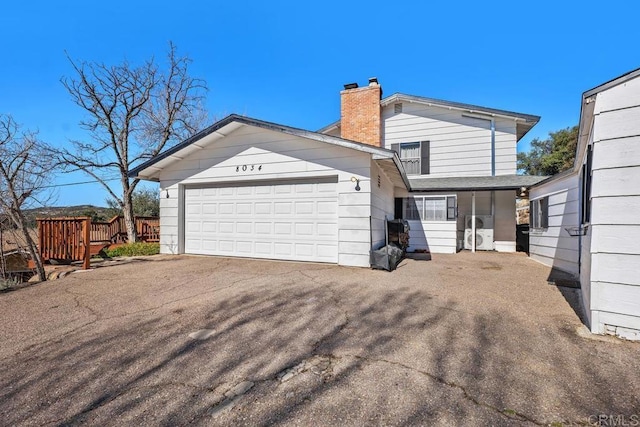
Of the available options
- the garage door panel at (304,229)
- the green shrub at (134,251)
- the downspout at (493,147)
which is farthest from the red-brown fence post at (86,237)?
the downspout at (493,147)

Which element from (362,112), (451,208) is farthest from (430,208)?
(362,112)

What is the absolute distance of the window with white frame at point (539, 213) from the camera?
8336 millimetres

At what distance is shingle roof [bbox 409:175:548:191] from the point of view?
396 inches

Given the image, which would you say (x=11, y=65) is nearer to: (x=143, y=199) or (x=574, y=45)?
(x=143, y=199)

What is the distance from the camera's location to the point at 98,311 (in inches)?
168

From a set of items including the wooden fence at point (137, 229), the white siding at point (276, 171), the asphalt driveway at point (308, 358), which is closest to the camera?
the asphalt driveway at point (308, 358)

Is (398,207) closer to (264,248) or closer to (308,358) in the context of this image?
(264,248)

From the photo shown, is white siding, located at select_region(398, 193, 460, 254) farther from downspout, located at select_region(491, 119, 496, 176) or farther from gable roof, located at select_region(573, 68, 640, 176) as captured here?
gable roof, located at select_region(573, 68, 640, 176)

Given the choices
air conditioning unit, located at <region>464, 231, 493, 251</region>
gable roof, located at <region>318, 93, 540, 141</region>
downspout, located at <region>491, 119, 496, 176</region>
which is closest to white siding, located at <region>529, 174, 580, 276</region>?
air conditioning unit, located at <region>464, 231, 493, 251</region>

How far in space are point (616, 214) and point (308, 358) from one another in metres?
3.58

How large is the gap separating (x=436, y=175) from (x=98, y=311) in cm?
1182

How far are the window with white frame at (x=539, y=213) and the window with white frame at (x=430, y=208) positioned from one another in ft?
7.59

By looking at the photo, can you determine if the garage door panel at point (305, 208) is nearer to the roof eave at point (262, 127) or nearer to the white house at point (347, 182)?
the white house at point (347, 182)

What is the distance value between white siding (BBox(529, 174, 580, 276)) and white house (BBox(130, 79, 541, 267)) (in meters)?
1.87
